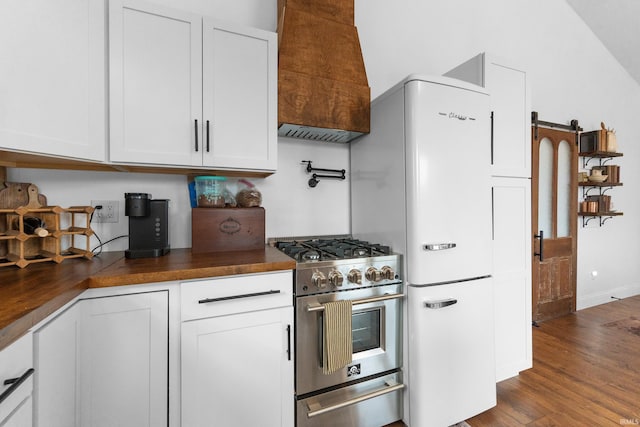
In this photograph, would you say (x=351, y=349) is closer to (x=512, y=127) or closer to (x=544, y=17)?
(x=512, y=127)

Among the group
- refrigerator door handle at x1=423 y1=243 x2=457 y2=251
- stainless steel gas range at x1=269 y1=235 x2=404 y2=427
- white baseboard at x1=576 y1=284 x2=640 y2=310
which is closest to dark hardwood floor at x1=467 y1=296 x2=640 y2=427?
white baseboard at x1=576 y1=284 x2=640 y2=310

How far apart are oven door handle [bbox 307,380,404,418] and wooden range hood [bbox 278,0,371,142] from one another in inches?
60.4

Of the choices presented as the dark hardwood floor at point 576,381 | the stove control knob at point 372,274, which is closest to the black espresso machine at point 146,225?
the stove control knob at point 372,274

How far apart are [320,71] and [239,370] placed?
1707 mm

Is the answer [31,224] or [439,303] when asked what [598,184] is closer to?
[439,303]

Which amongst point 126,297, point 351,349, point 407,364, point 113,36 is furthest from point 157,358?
point 113,36

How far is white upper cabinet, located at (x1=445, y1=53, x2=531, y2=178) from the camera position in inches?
78.5

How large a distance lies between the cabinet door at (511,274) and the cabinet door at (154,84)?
2.00 metres

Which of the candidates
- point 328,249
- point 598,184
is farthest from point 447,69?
point 598,184

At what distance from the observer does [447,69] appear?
2.69 metres

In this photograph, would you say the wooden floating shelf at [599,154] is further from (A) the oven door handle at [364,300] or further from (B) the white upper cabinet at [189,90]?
(B) the white upper cabinet at [189,90]

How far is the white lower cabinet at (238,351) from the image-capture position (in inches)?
49.1

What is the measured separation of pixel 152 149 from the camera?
4.78ft

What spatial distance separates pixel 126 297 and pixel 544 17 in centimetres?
470
